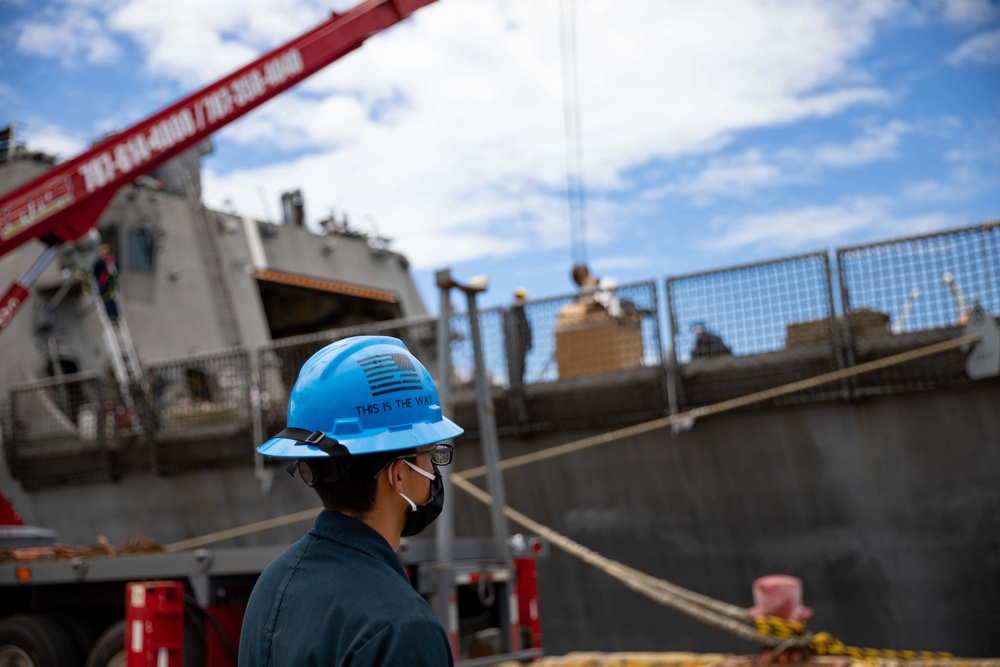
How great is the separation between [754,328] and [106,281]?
8790mm

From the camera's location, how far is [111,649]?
24.0 feet

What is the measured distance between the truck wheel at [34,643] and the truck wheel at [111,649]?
1.29ft

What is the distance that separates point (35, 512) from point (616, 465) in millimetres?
7718

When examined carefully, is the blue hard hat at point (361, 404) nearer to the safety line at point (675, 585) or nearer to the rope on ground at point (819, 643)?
the safety line at point (675, 585)

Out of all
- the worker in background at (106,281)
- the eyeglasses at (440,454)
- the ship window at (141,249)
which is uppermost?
the ship window at (141,249)

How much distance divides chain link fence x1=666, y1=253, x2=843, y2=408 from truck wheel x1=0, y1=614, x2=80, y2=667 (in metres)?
5.52

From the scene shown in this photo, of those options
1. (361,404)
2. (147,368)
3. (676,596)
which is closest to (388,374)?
(361,404)

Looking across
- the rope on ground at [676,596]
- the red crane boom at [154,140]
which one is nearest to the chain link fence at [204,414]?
the red crane boom at [154,140]

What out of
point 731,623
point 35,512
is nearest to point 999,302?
point 731,623

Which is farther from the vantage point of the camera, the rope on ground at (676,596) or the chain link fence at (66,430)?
the chain link fence at (66,430)

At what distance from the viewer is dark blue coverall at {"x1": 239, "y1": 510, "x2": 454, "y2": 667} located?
5.98ft

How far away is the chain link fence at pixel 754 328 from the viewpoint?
30.2 feet

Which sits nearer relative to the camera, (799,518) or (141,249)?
(799,518)

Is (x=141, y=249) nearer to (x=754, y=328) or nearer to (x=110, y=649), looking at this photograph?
(x=110, y=649)
